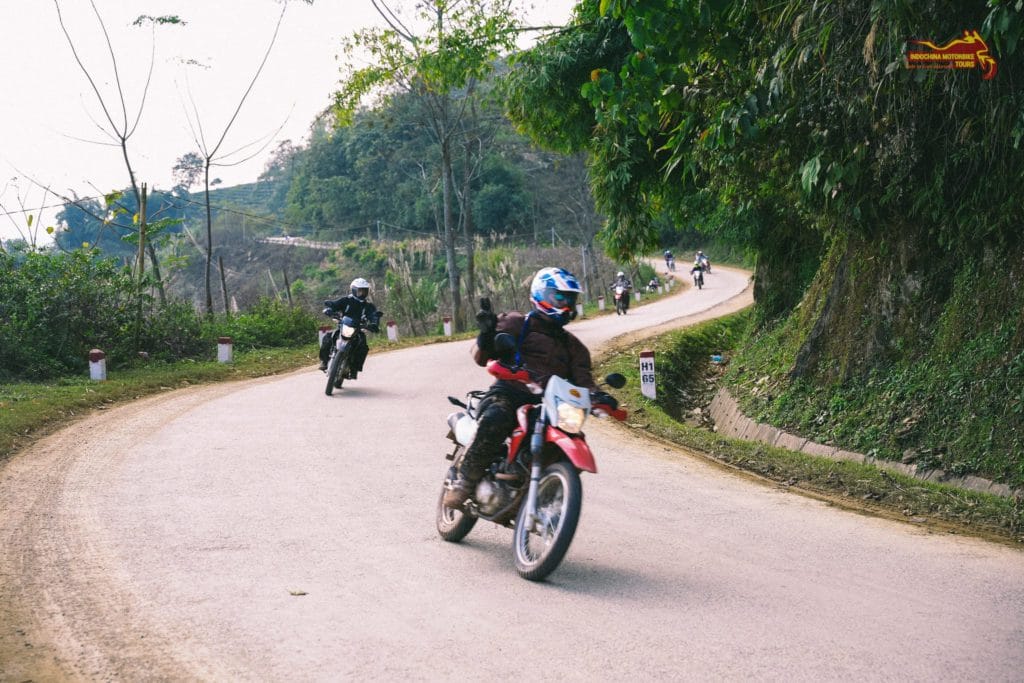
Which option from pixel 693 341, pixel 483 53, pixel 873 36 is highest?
pixel 483 53

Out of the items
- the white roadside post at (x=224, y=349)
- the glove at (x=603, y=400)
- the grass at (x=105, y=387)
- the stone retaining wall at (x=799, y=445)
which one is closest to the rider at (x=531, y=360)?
the glove at (x=603, y=400)

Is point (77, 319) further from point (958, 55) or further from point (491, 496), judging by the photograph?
point (958, 55)

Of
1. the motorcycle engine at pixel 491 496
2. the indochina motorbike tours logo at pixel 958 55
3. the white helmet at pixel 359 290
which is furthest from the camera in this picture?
the white helmet at pixel 359 290

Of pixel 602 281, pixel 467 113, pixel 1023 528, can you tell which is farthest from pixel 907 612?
pixel 602 281

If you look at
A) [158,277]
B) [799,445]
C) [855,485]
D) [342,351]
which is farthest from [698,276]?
[855,485]

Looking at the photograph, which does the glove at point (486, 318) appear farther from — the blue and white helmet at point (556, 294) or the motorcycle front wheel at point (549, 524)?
the motorcycle front wheel at point (549, 524)

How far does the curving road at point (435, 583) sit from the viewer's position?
4.45m

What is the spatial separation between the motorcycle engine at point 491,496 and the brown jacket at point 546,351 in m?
0.77

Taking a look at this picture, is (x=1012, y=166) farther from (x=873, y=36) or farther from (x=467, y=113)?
(x=467, y=113)

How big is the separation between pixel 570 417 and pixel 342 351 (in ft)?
32.4

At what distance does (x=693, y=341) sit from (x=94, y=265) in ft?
44.7

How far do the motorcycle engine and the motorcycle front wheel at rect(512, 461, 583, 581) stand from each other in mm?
180

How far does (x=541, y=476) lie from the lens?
5.84 metres

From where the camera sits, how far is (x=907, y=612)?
5.17 metres
